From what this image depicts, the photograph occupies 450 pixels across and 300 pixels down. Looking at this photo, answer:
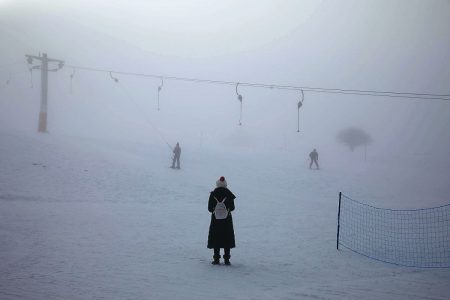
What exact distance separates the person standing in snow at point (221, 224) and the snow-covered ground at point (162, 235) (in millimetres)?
439

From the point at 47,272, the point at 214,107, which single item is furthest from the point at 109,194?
the point at 214,107

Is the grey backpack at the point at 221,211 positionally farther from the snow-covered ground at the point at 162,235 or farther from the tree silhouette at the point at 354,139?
the tree silhouette at the point at 354,139

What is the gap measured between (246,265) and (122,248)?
3.30m

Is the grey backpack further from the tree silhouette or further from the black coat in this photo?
the tree silhouette

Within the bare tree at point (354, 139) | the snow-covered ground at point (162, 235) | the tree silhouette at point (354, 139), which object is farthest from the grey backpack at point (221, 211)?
the tree silhouette at point (354, 139)

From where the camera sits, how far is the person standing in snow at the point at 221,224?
26.1ft

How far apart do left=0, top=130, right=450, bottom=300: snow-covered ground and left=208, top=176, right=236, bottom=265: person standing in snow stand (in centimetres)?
44

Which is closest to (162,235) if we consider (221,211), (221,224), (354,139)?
(221,224)

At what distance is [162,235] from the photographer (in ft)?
36.3

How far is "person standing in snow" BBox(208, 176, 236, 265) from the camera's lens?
796 centimetres

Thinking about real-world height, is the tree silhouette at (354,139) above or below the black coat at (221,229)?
above

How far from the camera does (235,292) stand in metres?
6.12

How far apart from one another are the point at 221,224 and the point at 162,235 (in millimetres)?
3729

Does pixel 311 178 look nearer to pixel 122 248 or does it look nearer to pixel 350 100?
pixel 122 248
